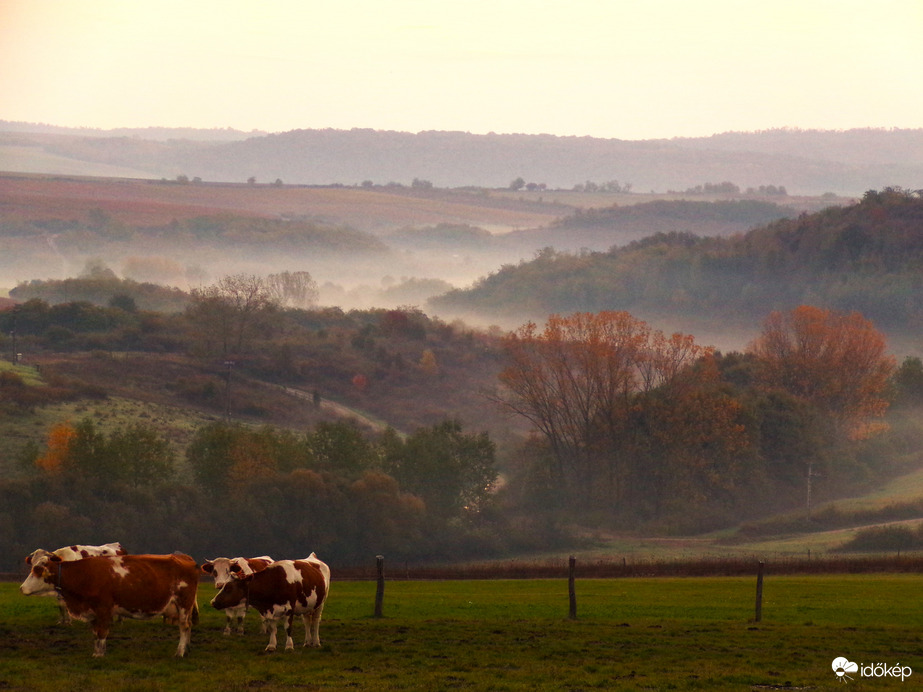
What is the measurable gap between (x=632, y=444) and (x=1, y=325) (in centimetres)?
7877

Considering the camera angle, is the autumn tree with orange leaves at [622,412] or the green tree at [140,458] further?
the autumn tree with orange leaves at [622,412]

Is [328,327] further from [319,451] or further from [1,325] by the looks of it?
[319,451]

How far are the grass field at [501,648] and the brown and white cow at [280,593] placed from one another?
67 centimetres

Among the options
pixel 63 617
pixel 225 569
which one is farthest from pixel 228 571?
pixel 63 617

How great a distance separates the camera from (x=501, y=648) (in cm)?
2572

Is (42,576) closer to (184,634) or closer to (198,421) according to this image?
(184,634)

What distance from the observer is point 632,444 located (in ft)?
348

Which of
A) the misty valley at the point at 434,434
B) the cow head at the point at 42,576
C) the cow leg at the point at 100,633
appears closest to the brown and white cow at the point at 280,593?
the cow leg at the point at 100,633

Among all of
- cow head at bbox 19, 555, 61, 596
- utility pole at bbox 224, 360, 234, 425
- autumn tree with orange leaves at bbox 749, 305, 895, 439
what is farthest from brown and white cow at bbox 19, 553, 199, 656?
autumn tree with orange leaves at bbox 749, 305, 895, 439

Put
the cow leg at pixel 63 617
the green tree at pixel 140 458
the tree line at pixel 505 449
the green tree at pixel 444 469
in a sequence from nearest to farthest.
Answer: the cow leg at pixel 63 617 → the tree line at pixel 505 449 → the green tree at pixel 140 458 → the green tree at pixel 444 469

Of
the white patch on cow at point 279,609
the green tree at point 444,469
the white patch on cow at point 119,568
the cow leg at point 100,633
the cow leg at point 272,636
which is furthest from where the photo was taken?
the green tree at point 444,469

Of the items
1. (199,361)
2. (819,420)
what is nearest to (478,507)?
(819,420)

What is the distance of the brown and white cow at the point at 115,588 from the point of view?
23562mm
